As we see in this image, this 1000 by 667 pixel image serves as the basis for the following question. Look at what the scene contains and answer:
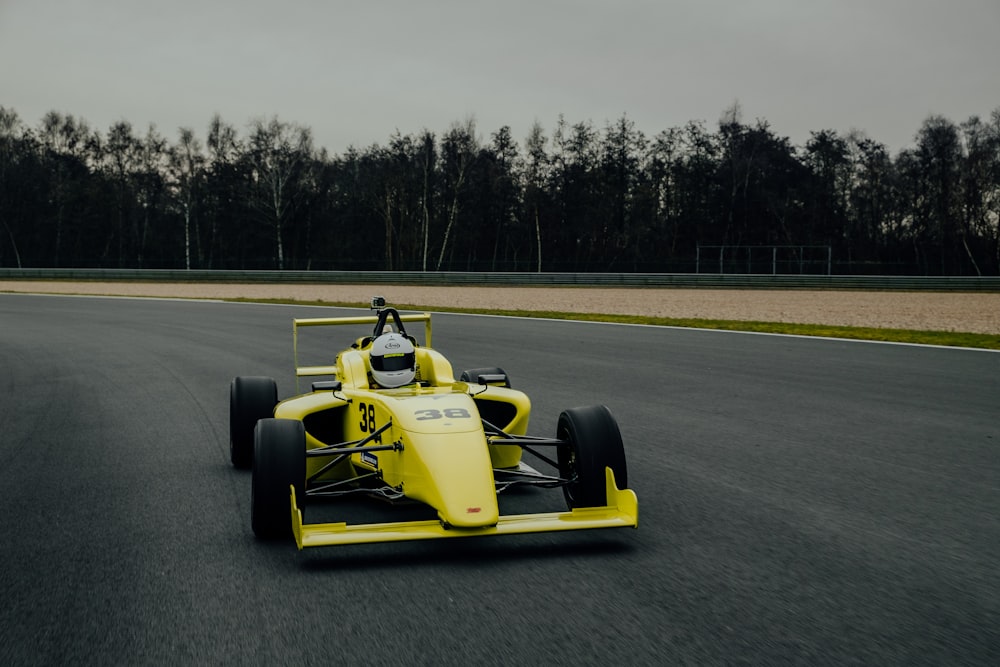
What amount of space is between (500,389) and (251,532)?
207 centimetres

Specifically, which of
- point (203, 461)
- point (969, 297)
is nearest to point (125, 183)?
point (969, 297)

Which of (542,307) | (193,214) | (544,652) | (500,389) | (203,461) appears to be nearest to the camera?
(544,652)

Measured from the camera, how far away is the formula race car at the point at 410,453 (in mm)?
4578

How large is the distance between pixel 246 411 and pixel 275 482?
83.4 inches

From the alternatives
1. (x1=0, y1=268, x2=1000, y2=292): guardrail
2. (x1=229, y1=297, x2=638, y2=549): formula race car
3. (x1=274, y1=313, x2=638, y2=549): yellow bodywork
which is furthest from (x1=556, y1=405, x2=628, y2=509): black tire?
(x1=0, y1=268, x2=1000, y2=292): guardrail

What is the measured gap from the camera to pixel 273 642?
11.6 feet

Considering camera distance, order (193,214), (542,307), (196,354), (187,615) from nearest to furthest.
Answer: (187,615), (196,354), (542,307), (193,214)

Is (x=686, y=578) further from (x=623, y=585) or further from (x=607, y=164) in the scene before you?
(x=607, y=164)

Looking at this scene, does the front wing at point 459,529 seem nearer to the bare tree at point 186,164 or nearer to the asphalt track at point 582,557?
the asphalt track at point 582,557

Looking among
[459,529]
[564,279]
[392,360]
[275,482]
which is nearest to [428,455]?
[459,529]

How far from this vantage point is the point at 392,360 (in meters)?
6.43

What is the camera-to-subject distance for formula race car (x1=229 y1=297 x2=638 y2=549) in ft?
15.0

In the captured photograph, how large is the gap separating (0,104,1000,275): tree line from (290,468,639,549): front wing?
49.6 m

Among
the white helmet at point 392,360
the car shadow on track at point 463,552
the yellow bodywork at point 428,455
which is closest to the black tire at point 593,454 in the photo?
the yellow bodywork at point 428,455
